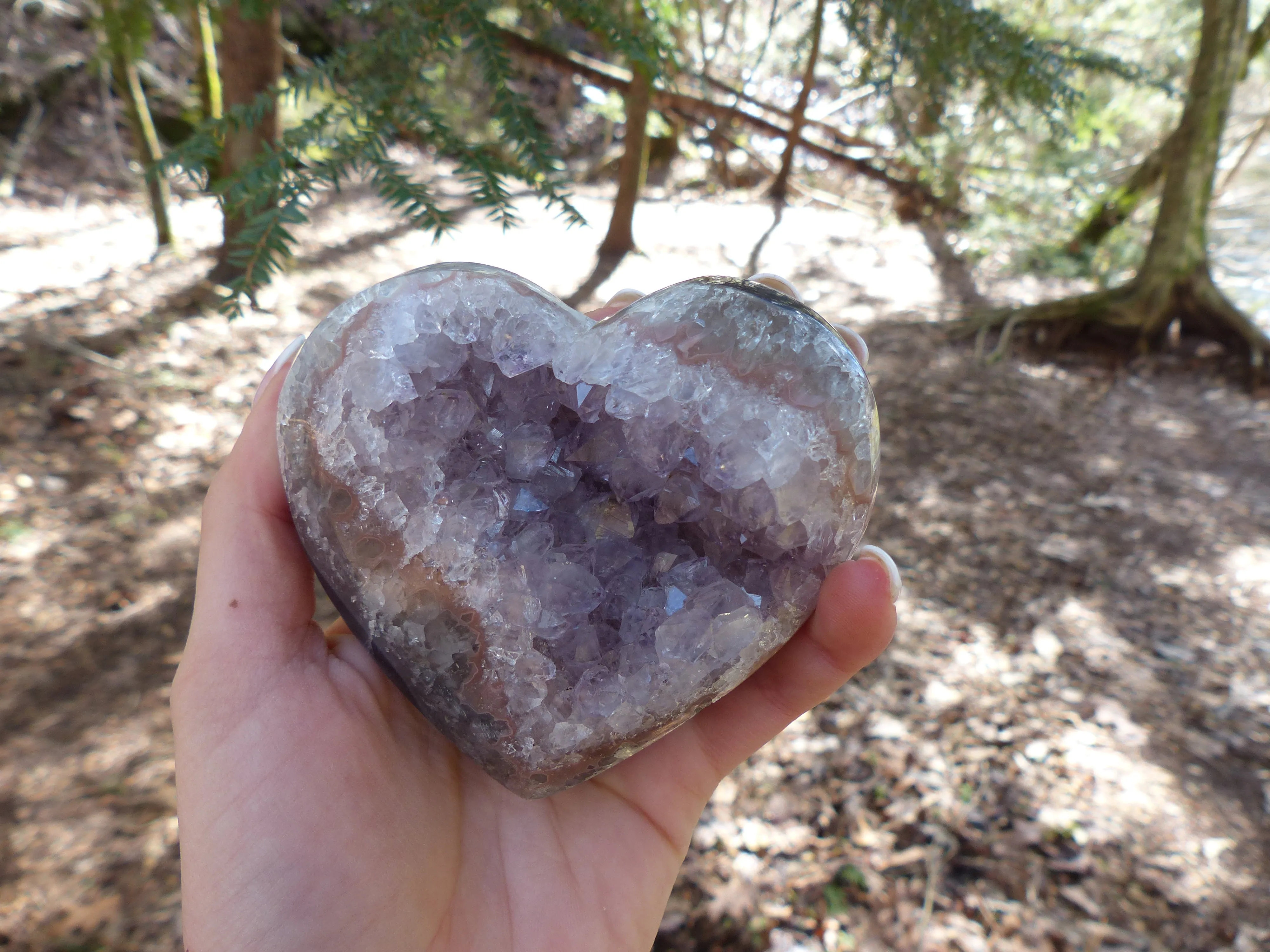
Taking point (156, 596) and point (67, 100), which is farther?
point (67, 100)

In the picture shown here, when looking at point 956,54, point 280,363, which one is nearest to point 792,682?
point 280,363

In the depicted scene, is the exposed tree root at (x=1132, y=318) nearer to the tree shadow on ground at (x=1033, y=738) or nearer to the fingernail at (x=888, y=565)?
the tree shadow on ground at (x=1033, y=738)

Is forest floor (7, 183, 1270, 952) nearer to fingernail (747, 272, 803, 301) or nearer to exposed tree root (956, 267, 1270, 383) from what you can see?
exposed tree root (956, 267, 1270, 383)

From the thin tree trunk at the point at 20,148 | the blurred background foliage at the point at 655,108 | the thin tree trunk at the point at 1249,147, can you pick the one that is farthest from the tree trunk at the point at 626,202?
the thin tree trunk at the point at 1249,147

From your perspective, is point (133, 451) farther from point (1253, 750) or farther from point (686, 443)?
point (1253, 750)

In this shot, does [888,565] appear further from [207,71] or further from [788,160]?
[788,160]

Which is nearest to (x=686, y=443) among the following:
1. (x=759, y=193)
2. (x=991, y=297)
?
(x=991, y=297)
